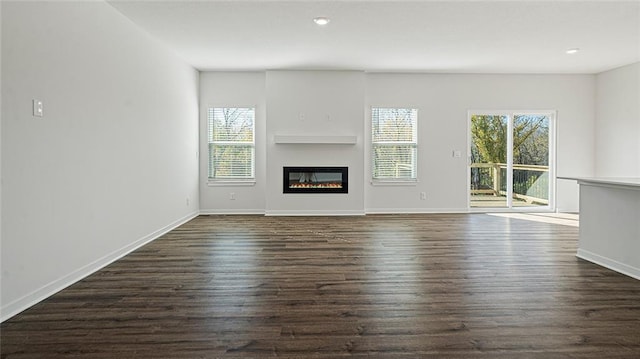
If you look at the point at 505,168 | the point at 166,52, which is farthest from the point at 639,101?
the point at 166,52

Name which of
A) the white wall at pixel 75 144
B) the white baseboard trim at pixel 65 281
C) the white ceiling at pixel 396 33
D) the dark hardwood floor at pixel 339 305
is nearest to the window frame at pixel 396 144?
the white ceiling at pixel 396 33

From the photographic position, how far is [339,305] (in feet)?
8.47

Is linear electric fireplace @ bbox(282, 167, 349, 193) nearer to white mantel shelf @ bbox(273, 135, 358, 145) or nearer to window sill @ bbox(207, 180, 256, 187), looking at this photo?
white mantel shelf @ bbox(273, 135, 358, 145)

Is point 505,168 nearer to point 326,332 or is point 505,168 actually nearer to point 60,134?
point 326,332

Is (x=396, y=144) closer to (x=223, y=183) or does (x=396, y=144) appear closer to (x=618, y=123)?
(x=223, y=183)

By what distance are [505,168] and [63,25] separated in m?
7.10

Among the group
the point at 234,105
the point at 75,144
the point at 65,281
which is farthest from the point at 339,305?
the point at 234,105

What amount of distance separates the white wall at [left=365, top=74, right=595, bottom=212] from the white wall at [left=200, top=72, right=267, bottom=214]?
6.73ft

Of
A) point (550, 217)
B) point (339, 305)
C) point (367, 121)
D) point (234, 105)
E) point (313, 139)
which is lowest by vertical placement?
point (339, 305)

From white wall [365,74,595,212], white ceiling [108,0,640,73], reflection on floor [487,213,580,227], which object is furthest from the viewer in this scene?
white wall [365,74,595,212]

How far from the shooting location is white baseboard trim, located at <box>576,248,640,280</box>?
3.23 metres

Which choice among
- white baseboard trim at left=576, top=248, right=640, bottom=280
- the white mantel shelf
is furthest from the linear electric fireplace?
white baseboard trim at left=576, top=248, right=640, bottom=280

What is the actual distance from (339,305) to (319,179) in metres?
4.46

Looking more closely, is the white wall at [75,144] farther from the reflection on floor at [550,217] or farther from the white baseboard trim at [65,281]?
the reflection on floor at [550,217]
